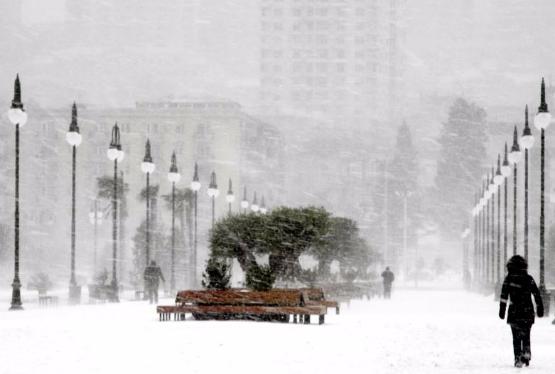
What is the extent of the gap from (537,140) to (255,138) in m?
39.9

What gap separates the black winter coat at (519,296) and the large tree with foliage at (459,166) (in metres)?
160

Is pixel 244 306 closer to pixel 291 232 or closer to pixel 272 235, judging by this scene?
pixel 272 235

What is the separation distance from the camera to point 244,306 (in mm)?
24406

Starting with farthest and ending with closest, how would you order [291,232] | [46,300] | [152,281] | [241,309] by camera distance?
[46,300] < [152,281] < [291,232] < [241,309]

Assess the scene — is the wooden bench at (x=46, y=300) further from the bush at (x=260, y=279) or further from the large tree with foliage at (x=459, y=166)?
the large tree with foliage at (x=459, y=166)

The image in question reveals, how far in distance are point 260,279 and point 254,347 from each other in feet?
39.5

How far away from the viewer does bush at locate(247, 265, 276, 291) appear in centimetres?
2883

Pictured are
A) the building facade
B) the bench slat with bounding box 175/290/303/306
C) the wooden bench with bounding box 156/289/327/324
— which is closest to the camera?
the wooden bench with bounding box 156/289/327/324

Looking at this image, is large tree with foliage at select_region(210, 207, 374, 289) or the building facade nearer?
large tree with foliage at select_region(210, 207, 374, 289)

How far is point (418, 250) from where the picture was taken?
177 metres

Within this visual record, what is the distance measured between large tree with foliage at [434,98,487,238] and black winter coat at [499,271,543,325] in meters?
160

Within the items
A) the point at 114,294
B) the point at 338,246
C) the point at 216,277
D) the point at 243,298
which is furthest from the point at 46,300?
the point at 338,246

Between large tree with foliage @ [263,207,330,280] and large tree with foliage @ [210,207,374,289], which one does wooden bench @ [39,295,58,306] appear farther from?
large tree with foliage @ [263,207,330,280]

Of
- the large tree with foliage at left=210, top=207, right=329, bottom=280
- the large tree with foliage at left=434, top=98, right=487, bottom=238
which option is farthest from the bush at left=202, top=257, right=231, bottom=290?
the large tree with foliage at left=434, top=98, right=487, bottom=238
